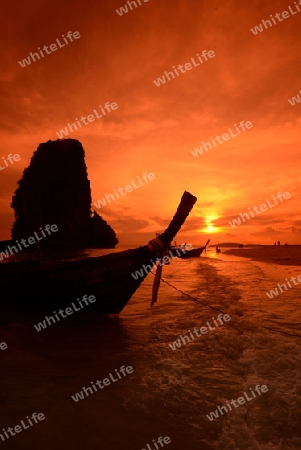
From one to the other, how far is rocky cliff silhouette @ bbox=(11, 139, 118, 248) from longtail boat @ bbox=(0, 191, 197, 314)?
4443 cm

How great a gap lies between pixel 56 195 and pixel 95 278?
4619 cm

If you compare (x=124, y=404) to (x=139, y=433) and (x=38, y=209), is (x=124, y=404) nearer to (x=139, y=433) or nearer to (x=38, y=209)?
(x=139, y=433)

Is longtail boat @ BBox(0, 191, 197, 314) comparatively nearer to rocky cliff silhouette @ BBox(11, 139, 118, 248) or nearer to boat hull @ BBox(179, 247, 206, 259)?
boat hull @ BBox(179, 247, 206, 259)

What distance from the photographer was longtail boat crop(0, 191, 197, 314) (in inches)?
325

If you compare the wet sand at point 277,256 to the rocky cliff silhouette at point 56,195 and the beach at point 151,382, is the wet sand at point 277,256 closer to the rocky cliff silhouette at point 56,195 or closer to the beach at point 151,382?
the beach at point 151,382

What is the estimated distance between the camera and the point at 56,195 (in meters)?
50.8

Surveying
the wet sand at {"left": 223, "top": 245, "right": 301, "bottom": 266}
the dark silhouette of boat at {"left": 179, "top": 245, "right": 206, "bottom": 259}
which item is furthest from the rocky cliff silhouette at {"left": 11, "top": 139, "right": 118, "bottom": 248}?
the wet sand at {"left": 223, "top": 245, "right": 301, "bottom": 266}

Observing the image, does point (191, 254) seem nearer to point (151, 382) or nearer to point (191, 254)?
point (191, 254)

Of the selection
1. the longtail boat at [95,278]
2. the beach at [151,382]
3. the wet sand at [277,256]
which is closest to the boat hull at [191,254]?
the wet sand at [277,256]

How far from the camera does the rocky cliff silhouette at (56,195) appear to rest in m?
50.3

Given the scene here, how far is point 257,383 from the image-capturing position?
459 centimetres

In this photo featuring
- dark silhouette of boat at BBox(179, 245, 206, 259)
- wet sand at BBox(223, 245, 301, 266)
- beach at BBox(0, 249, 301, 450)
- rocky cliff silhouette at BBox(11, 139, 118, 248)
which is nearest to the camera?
beach at BBox(0, 249, 301, 450)

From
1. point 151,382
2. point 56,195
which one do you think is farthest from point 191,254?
point 151,382

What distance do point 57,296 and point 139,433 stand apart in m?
6.01
